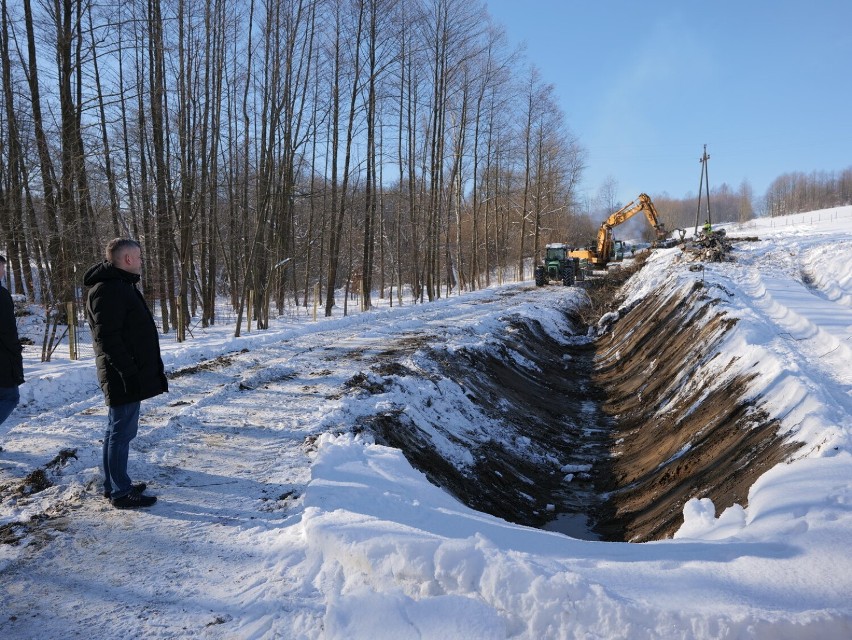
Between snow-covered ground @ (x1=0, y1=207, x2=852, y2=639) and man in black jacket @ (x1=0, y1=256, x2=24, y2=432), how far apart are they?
0.58 meters

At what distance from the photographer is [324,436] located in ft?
17.4

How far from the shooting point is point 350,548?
318cm

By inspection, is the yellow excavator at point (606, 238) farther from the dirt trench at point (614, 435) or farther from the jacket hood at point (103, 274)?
the jacket hood at point (103, 274)

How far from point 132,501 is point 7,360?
1.72 m

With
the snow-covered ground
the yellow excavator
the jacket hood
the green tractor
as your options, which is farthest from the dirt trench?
the yellow excavator

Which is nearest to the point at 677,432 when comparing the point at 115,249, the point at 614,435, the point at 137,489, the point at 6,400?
the point at 614,435

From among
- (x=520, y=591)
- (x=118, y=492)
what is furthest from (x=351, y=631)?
(x=118, y=492)

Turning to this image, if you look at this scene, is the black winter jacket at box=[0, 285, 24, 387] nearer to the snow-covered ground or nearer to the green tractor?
the snow-covered ground

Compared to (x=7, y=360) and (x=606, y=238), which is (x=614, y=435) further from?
(x=606, y=238)

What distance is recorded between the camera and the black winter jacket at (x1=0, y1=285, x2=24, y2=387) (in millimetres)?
4483

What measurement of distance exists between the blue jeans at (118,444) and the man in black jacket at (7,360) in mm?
1255

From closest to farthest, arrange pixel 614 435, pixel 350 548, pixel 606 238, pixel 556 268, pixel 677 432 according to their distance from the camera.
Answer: pixel 350 548 < pixel 677 432 < pixel 614 435 < pixel 556 268 < pixel 606 238

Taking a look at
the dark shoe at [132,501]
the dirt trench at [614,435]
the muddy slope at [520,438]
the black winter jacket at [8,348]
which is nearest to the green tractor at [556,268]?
A: the dirt trench at [614,435]

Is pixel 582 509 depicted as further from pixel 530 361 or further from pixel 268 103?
pixel 268 103
